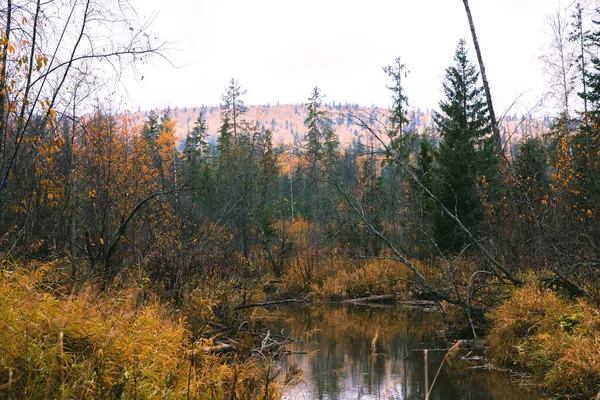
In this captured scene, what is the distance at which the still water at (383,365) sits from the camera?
682cm

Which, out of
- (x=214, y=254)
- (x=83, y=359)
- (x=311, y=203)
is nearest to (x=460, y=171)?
(x=311, y=203)

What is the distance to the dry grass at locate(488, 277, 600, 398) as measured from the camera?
625cm

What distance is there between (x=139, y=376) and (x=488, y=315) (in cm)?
714

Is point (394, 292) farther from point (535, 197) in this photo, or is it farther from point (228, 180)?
point (228, 180)

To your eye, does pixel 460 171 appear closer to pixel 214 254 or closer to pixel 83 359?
pixel 214 254

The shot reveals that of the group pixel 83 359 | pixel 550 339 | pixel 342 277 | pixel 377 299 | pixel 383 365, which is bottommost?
pixel 377 299

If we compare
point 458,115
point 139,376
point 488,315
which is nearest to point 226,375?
point 139,376

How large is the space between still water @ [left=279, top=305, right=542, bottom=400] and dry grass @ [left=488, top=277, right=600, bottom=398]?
0.44 metres

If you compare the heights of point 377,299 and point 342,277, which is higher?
point 342,277

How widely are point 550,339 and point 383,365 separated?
2.59 m

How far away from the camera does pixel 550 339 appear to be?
7.20 metres

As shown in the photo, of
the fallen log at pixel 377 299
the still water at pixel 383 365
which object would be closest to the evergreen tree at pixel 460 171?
the fallen log at pixel 377 299

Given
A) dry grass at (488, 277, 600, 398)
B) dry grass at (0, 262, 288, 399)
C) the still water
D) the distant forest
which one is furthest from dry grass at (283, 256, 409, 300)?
dry grass at (0, 262, 288, 399)

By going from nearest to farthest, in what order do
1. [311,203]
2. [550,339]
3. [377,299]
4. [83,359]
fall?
[83,359]
[550,339]
[377,299]
[311,203]
